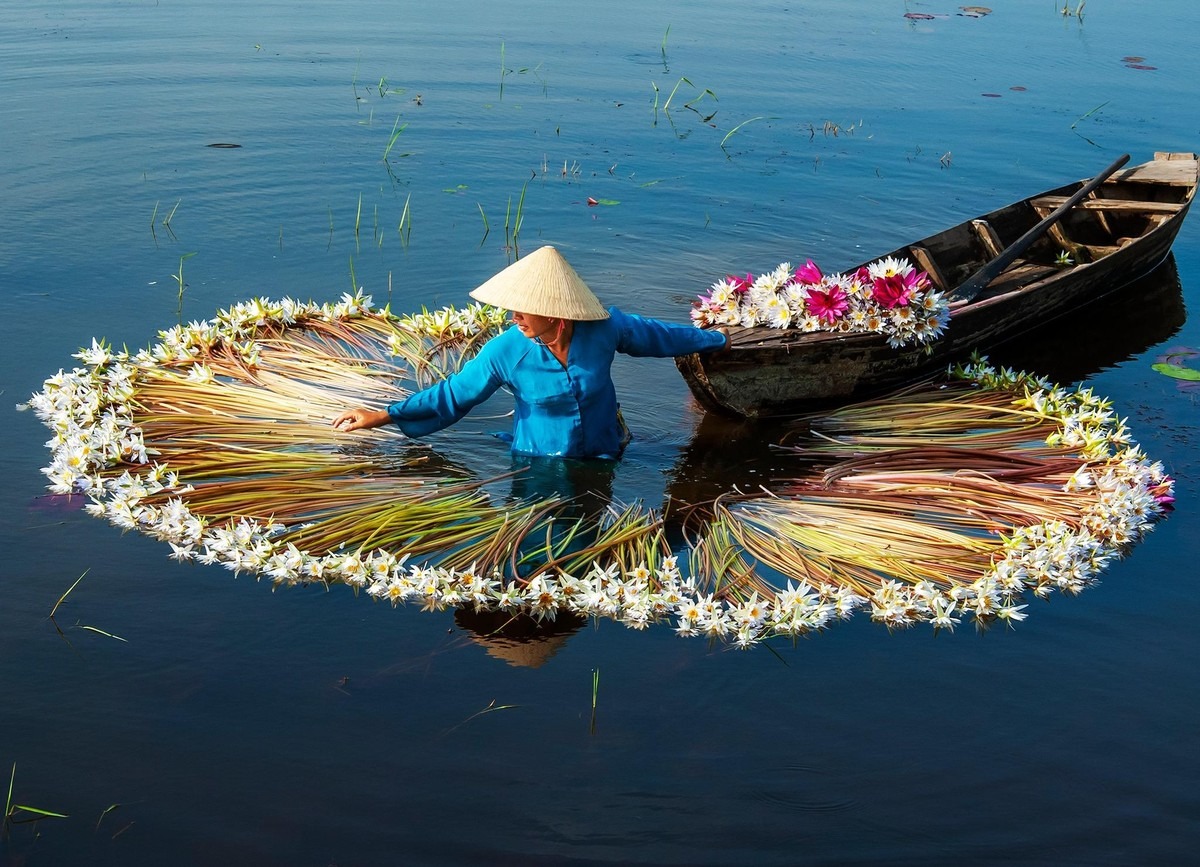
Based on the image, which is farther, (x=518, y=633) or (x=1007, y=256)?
(x=1007, y=256)

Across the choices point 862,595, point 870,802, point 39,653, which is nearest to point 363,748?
point 39,653

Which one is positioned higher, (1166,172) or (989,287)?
(1166,172)

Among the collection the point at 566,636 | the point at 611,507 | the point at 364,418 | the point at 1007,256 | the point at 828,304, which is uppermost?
the point at 1007,256

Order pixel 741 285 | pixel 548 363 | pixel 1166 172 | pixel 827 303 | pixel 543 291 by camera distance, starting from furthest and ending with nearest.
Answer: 1. pixel 1166 172
2. pixel 741 285
3. pixel 827 303
4. pixel 548 363
5. pixel 543 291

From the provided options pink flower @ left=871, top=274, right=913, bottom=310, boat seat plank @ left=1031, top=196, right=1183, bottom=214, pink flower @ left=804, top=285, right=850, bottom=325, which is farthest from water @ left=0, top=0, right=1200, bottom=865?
pink flower @ left=871, top=274, right=913, bottom=310

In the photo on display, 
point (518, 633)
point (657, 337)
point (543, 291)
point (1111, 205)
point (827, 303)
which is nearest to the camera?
point (518, 633)

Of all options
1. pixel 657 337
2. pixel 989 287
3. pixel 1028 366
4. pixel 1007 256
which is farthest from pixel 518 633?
pixel 989 287

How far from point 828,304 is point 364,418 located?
Answer: 2.47 meters

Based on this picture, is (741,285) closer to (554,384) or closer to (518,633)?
(554,384)

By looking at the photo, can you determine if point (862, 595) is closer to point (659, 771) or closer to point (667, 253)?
point (659, 771)

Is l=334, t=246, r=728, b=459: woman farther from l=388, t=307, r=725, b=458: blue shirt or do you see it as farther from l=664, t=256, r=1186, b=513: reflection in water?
l=664, t=256, r=1186, b=513: reflection in water

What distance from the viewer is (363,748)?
155 inches

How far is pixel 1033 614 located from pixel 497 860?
8.33 ft

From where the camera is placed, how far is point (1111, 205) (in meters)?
8.80
